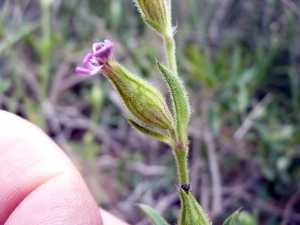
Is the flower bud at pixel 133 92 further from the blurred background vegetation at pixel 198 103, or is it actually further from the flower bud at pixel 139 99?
the blurred background vegetation at pixel 198 103

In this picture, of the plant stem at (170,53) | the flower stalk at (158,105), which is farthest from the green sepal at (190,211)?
the plant stem at (170,53)

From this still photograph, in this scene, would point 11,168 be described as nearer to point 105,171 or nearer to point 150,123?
point 150,123

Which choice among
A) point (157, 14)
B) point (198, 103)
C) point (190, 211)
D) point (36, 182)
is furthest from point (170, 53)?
point (198, 103)

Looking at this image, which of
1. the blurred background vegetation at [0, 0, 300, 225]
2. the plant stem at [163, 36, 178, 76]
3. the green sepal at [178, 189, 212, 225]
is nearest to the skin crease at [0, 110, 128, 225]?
the blurred background vegetation at [0, 0, 300, 225]

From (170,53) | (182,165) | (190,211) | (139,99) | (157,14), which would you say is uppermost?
(157,14)

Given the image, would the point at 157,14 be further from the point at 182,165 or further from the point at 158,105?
the point at 182,165
